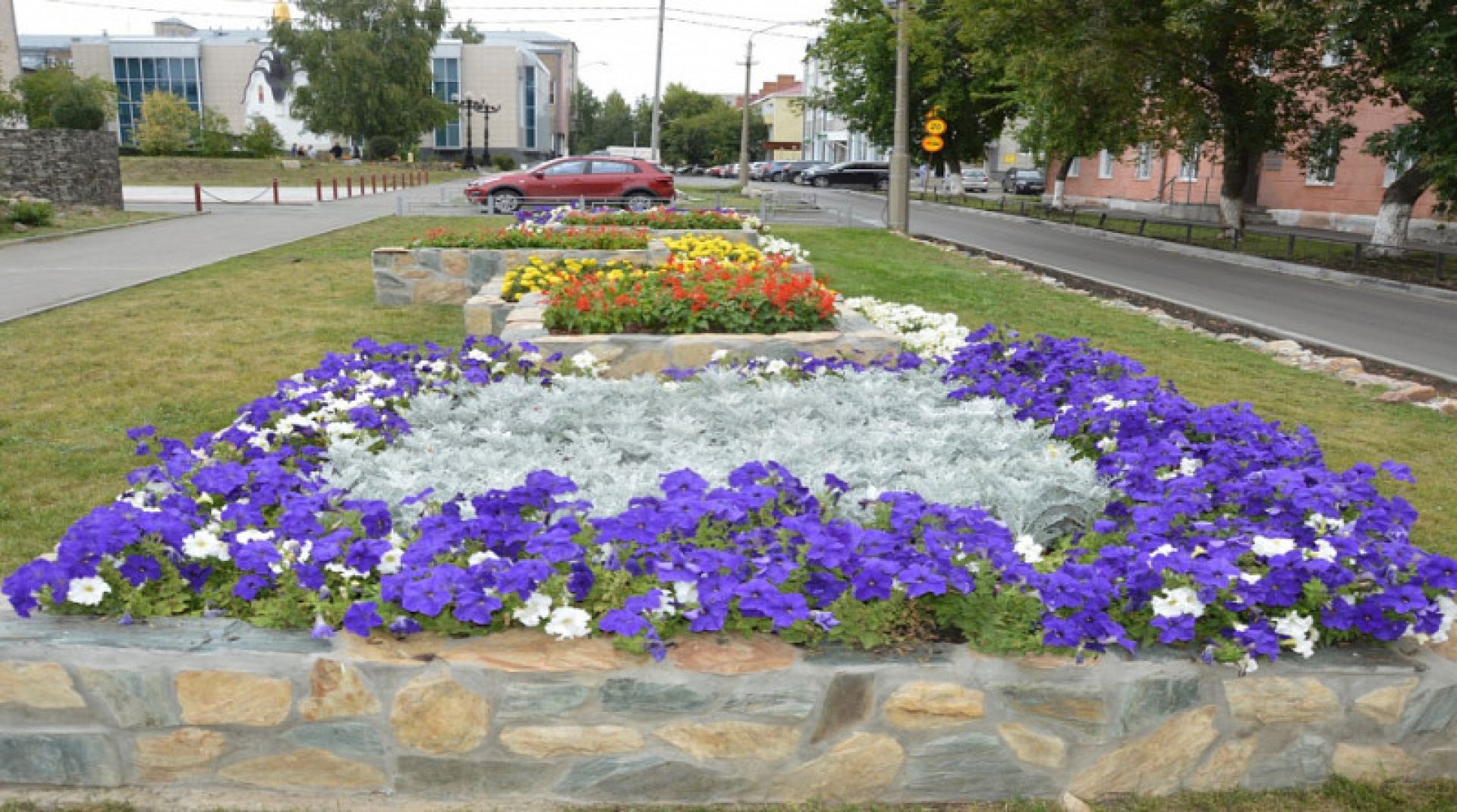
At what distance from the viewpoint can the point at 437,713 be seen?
291 centimetres

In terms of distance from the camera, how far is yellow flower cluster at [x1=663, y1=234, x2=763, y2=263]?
1041 cm

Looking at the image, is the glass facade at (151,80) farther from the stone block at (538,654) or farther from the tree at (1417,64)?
the stone block at (538,654)

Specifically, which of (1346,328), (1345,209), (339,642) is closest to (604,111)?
(1345,209)

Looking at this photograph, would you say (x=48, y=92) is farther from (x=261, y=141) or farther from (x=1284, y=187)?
(x=1284, y=187)

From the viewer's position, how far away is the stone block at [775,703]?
294 centimetres

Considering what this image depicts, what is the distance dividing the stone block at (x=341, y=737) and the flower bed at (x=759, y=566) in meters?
0.26

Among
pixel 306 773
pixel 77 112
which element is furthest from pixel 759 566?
pixel 77 112

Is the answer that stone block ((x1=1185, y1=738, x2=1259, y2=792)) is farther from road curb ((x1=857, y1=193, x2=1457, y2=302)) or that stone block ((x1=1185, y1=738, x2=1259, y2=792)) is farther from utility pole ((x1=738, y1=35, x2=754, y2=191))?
utility pole ((x1=738, y1=35, x2=754, y2=191))

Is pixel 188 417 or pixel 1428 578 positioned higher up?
pixel 1428 578

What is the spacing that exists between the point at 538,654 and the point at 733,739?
23.1 inches

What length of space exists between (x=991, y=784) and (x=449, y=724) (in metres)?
1.52

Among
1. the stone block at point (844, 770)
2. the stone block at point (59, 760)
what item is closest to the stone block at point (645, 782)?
the stone block at point (844, 770)

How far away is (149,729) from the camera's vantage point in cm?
293

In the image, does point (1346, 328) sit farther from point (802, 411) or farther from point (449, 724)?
point (449, 724)
